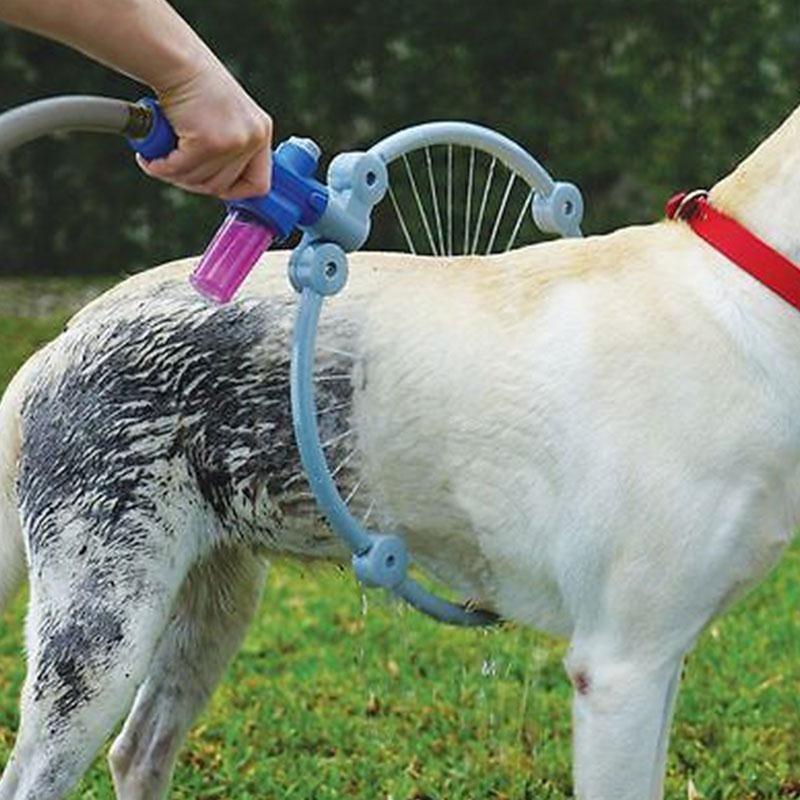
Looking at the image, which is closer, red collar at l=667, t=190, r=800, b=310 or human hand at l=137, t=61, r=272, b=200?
human hand at l=137, t=61, r=272, b=200

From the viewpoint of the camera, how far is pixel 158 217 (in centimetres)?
1617

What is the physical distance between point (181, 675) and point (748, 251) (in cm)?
151

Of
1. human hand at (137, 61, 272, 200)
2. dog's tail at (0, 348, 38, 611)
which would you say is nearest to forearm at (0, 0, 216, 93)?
human hand at (137, 61, 272, 200)

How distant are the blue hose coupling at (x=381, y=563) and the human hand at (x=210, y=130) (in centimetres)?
90

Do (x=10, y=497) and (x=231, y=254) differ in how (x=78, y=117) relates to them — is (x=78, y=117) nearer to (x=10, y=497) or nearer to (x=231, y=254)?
(x=231, y=254)

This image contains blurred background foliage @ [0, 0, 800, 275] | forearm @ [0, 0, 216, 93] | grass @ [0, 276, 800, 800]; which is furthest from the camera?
blurred background foliage @ [0, 0, 800, 275]

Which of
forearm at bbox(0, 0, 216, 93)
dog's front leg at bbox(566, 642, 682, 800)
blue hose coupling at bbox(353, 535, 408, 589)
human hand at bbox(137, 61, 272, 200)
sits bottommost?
dog's front leg at bbox(566, 642, 682, 800)

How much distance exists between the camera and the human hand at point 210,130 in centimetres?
272

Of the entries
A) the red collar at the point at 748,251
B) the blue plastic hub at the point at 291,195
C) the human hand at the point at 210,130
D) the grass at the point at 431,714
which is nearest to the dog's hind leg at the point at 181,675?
the grass at the point at 431,714

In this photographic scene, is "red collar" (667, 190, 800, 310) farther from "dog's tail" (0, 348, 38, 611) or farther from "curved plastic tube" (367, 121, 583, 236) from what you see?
"dog's tail" (0, 348, 38, 611)

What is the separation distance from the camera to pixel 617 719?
3344mm

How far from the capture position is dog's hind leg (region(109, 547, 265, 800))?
405 centimetres

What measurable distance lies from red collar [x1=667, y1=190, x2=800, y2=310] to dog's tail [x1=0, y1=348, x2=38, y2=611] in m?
1.28

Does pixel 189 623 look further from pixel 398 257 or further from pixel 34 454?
pixel 398 257
